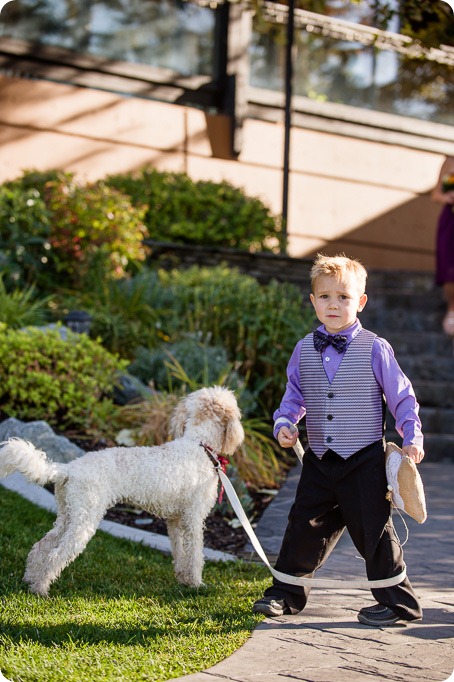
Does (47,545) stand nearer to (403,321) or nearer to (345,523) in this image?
(345,523)

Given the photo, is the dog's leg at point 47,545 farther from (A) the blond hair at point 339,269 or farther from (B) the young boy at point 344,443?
(A) the blond hair at point 339,269

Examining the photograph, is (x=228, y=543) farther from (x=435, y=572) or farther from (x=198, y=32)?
(x=198, y=32)

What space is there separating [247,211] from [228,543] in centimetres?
512

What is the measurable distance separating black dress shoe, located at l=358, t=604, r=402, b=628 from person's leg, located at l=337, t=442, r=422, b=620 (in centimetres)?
3

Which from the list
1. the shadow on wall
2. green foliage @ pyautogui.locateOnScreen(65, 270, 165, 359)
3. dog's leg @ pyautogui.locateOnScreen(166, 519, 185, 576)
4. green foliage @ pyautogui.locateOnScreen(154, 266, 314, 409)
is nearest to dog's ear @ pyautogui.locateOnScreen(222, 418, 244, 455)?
dog's leg @ pyautogui.locateOnScreen(166, 519, 185, 576)

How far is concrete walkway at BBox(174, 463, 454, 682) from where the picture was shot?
3.10m

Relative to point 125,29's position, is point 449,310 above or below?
below

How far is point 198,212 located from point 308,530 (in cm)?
620

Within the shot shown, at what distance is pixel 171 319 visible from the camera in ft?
25.5

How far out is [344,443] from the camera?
367cm

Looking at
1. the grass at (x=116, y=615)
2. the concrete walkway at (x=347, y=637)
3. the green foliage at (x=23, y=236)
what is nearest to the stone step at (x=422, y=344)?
the green foliage at (x=23, y=236)

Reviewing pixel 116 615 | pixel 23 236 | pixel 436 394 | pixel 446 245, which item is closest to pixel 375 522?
pixel 116 615

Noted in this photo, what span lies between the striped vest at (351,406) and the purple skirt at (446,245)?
566 cm

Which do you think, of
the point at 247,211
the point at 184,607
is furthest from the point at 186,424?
the point at 247,211
